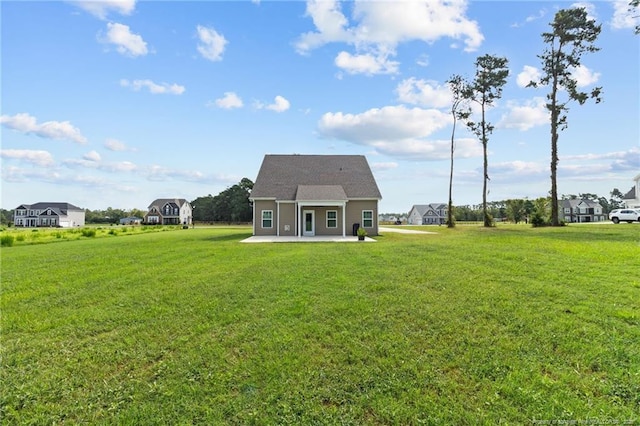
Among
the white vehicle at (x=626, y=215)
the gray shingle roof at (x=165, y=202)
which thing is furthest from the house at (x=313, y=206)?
the gray shingle roof at (x=165, y=202)

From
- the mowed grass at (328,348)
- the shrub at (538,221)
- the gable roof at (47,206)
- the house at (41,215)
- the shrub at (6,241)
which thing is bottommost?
the mowed grass at (328,348)

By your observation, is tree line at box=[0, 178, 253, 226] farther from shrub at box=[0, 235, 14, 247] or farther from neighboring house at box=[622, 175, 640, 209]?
neighboring house at box=[622, 175, 640, 209]

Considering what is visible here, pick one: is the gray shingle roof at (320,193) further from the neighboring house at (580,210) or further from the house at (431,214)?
the neighboring house at (580,210)

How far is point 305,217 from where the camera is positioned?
73.3 ft

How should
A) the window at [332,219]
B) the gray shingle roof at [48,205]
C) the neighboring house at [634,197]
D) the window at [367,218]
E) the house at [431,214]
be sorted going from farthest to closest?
the house at [431,214] → the gray shingle roof at [48,205] → the neighboring house at [634,197] → the window at [367,218] → the window at [332,219]

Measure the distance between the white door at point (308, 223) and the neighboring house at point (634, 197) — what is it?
39691 mm

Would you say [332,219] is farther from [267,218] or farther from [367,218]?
[267,218]

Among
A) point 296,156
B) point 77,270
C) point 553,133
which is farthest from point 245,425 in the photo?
point 553,133

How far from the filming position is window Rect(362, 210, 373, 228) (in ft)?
74.6

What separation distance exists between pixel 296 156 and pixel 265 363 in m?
23.0

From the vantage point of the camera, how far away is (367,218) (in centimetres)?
2278

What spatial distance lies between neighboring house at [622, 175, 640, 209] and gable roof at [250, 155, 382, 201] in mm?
35747

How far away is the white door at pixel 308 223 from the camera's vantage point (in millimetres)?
22250

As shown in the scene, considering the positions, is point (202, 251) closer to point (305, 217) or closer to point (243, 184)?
point (305, 217)
